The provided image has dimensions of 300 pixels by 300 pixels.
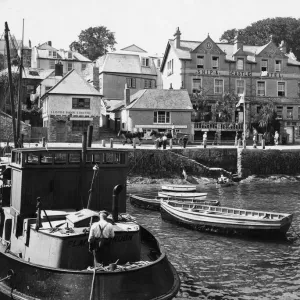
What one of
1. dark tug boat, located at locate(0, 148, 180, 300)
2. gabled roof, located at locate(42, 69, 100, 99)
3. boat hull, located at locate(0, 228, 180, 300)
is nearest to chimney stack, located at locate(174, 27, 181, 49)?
gabled roof, located at locate(42, 69, 100, 99)

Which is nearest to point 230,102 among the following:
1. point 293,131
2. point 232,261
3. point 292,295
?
point 293,131

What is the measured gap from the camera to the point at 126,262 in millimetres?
14156

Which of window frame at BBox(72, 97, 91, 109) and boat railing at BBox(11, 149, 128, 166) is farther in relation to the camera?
window frame at BBox(72, 97, 91, 109)

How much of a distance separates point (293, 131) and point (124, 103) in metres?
22.9

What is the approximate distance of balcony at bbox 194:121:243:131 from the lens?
59.7m

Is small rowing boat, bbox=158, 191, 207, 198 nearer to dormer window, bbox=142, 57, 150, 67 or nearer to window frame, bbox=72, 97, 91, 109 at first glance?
window frame, bbox=72, 97, 91, 109

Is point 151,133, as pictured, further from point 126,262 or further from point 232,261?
point 126,262

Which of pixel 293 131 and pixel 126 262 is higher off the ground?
pixel 293 131

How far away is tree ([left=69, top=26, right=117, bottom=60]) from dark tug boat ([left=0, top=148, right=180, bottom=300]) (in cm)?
9271

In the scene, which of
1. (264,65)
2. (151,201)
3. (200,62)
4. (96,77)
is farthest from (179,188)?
(96,77)

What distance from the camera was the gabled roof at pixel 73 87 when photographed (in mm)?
56312

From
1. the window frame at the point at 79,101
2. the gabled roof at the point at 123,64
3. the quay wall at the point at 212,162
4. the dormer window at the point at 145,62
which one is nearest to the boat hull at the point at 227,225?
the quay wall at the point at 212,162

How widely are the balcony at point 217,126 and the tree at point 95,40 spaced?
5455cm

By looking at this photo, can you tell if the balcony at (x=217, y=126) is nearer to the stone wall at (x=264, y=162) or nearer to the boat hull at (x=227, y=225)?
the stone wall at (x=264, y=162)
